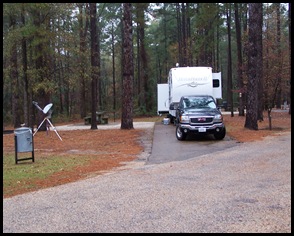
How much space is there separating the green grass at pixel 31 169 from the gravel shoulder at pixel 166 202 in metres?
1.08

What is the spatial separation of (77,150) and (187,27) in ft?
102

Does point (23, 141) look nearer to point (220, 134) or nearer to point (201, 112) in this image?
point (201, 112)

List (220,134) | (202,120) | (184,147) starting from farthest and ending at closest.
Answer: (220,134) < (202,120) < (184,147)

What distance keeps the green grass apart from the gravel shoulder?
108 centimetres

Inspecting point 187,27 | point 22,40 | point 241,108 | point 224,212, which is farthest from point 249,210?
point 187,27

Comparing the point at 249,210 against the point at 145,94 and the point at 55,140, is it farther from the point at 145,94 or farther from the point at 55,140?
the point at 145,94

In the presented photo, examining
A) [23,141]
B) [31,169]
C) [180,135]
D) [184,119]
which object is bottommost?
[31,169]

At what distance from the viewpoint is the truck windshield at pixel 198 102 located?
52.3 feet

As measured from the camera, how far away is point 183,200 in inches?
238

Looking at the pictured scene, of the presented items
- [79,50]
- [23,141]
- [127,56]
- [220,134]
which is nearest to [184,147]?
[220,134]

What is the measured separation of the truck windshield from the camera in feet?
52.3

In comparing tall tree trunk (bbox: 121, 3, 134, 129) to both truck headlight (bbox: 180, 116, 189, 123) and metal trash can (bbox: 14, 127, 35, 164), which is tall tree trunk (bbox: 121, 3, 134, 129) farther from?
metal trash can (bbox: 14, 127, 35, 164)

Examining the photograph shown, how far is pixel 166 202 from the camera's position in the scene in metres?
5.94

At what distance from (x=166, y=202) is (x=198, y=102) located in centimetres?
1066
